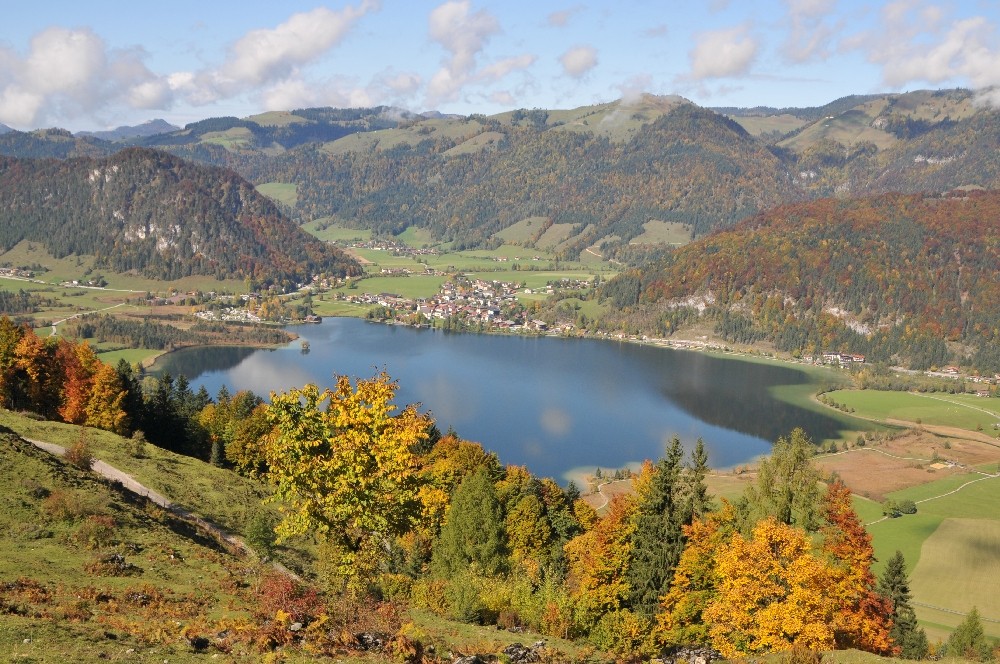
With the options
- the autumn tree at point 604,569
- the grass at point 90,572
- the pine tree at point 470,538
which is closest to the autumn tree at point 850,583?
the autumn tree at point 604,569

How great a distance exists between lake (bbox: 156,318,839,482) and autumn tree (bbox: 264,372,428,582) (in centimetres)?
7043

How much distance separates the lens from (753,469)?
311 feet

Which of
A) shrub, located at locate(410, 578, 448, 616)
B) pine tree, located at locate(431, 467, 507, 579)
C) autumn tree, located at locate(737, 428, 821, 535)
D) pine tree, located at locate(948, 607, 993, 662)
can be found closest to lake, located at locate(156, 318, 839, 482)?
pine tree, located at locate(431, 467, 507, 579)

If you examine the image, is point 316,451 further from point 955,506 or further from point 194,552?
point 955,506

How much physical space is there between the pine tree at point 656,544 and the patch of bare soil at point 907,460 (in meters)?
57.1

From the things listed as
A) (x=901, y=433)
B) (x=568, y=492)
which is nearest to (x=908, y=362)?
(x=901, y=433)

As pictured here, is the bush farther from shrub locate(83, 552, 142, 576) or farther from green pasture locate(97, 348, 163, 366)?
green pasture locate(97, 348, 163, 366)

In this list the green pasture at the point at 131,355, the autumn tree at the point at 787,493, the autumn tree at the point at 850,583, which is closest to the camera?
the autumn tree at the point at 850,583

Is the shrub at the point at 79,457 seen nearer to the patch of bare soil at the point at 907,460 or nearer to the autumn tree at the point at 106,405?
the autumn tree at the point at 106,405

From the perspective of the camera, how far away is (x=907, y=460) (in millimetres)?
101312

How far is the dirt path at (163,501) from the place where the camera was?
34.1m

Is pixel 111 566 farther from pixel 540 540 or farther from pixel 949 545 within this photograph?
pixel 949 545

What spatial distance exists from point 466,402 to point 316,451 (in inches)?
4069

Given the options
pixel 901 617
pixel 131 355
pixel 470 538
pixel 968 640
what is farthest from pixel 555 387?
pixel 470 538
